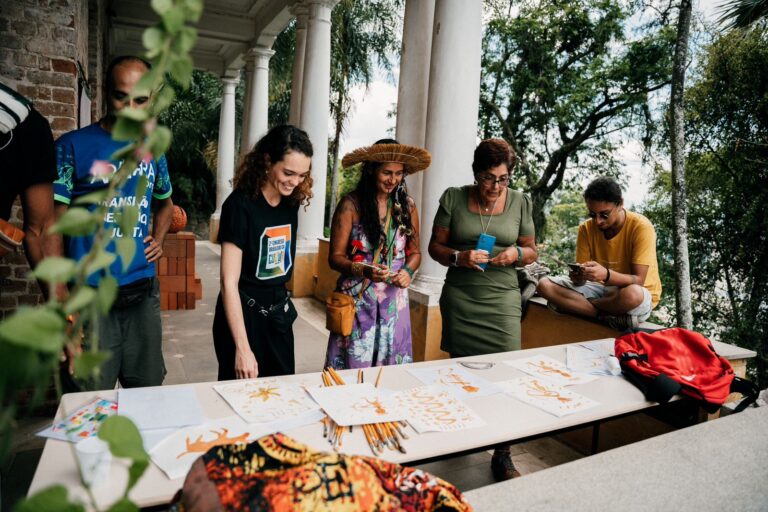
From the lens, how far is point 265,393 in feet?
5.93

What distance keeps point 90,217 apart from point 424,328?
4136mm

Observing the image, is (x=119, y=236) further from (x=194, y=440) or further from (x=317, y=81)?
(x=317, y=81)

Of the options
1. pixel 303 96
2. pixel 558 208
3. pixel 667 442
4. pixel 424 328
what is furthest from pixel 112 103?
pixel 558 208

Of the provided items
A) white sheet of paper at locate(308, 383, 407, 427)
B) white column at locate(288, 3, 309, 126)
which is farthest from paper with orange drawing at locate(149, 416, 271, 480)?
white column at locate(288, 3, 309, 126)

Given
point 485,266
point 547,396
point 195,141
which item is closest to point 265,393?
point 547,396

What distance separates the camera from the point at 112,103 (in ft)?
6.60

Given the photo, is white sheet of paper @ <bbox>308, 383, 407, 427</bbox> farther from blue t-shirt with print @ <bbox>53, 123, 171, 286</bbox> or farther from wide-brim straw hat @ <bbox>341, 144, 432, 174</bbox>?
wide-brim straw hat @ <bbox>341, 144, 432, 174</bbox>

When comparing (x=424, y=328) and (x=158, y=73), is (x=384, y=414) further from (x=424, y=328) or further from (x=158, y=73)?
(x=424, y=328)

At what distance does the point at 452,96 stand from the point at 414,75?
2.89ft

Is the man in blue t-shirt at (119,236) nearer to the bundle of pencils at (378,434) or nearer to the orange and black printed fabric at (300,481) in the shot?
the bundle of pencils at (378,434)

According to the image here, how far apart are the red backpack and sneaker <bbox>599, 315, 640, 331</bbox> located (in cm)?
90

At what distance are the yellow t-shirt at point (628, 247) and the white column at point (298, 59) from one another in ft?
17.6

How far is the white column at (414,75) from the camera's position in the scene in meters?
5.05

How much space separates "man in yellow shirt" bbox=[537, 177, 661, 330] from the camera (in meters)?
3.17
